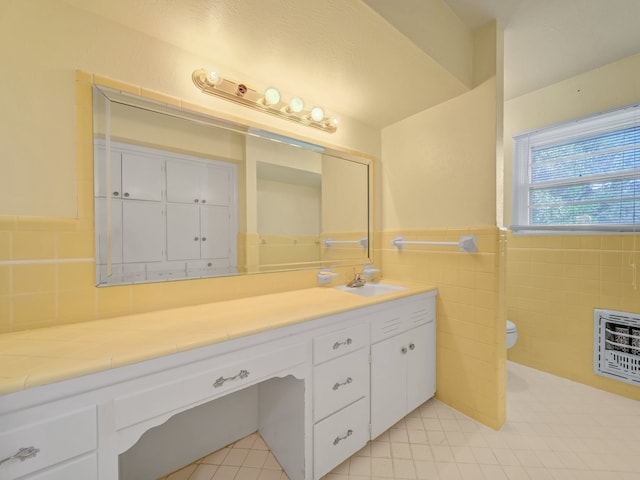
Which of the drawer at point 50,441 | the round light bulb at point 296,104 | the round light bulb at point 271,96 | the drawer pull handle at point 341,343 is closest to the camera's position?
the drawer at point 50,441

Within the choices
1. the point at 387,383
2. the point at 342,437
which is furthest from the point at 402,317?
the point at 342,437

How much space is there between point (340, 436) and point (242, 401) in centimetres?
59

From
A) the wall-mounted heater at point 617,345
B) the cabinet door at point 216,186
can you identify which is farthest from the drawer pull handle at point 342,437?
the wall-mounted heater at point 617,345

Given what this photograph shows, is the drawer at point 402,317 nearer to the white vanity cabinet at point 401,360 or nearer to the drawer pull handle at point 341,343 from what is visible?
the white vanity cabinet at point 401,360

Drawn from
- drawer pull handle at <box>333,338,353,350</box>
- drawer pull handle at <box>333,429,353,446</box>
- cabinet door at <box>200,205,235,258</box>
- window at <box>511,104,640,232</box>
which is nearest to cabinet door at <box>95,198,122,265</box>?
cabinet door at <box>200,205,235,258</box>

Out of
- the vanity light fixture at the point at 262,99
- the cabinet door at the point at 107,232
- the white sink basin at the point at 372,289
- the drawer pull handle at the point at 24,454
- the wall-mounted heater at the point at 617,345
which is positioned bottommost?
the wall-mounted heater at the point at 617,345

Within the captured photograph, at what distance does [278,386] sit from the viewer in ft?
4.11

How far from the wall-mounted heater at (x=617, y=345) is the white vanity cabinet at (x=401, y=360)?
50.1 inches

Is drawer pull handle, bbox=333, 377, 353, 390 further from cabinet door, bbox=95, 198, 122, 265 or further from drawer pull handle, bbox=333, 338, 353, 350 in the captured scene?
cabinet door, bbox=95, 198, 122, 265

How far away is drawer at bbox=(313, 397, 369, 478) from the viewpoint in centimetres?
111

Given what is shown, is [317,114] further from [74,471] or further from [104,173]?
[74,471]

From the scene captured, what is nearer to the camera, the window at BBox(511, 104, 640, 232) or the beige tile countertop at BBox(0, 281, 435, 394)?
the beige tile countertop at BBox(0, 281, 435, 394)

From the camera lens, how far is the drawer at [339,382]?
3.64 feet

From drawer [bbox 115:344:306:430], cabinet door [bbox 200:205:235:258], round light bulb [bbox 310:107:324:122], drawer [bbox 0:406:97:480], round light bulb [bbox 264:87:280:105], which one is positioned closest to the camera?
drawer [bbox 0:406:97:480]
